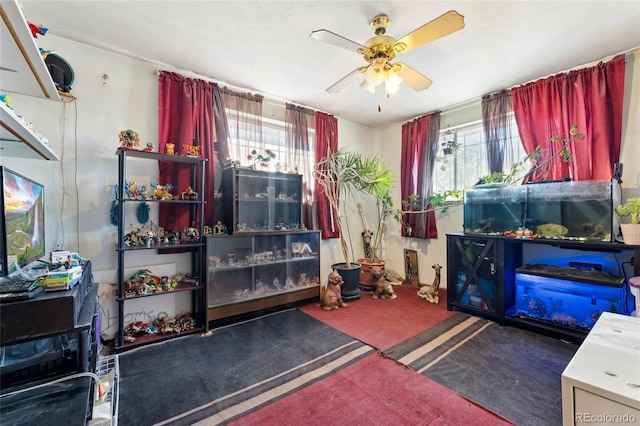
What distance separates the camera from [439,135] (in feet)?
12.1

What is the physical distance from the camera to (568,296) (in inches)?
90.8

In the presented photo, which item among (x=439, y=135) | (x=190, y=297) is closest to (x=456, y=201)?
(x=439, y=135)

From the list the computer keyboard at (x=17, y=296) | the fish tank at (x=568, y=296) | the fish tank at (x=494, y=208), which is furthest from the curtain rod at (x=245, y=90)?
the fish tank at (x=568, y=296)

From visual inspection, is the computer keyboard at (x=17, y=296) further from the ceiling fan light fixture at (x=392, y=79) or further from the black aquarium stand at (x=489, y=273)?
the black aquarium stand at (x=489, y=273)

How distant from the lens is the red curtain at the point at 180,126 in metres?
2.55

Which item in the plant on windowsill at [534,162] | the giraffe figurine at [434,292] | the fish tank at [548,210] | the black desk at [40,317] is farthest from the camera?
the giraffe figurine at [434,292]

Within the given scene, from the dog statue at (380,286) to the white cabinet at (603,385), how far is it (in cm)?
247

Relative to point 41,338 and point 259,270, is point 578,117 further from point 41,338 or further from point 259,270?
point 41,338

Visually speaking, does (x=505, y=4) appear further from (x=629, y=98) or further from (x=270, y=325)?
(x=270, y=325)

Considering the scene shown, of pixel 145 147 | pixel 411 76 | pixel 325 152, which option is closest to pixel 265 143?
pixel 325 152

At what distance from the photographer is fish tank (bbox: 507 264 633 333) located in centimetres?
210

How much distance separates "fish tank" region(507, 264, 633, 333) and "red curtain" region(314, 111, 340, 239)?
2210 mm

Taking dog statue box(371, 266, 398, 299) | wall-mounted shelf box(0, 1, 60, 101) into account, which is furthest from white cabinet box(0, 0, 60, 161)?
dog statue box(371, 266, 398, 299)

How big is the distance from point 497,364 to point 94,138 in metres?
3.71
